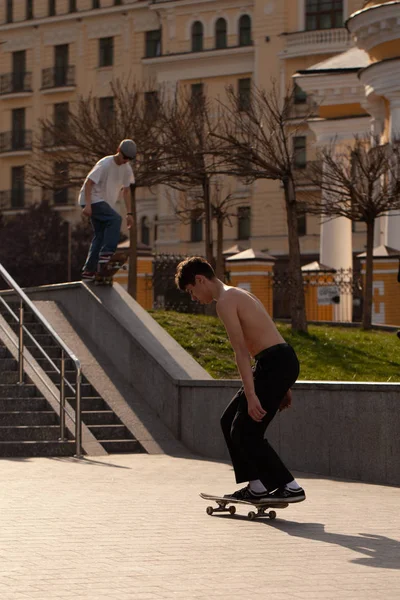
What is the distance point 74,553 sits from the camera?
7539 mm

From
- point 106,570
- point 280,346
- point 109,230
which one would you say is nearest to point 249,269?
point 109,230

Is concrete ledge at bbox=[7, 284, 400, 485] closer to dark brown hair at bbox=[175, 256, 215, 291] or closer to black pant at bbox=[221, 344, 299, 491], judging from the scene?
black pant at bbox=[221, 344, 299, 491]

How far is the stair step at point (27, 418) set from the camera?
46.9 ft

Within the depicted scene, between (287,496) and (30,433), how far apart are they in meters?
5.31

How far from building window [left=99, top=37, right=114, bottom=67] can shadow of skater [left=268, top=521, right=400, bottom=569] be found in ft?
236

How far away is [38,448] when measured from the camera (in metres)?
13.7

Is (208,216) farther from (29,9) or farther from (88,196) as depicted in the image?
(29,9)

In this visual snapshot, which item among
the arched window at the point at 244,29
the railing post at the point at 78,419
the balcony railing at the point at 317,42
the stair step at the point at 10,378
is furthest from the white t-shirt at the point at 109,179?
the arched window at the point at 244,29

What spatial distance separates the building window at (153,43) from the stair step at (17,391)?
6357 centimetres

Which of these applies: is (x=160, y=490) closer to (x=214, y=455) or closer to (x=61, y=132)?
(x=214, y=455)

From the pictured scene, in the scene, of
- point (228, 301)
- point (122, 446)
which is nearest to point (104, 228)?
point (122, 446)

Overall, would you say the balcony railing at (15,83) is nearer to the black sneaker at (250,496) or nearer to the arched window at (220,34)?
the arched window at (220,34)

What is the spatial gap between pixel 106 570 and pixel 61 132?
30.4m

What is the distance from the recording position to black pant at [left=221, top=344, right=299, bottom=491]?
364 inches
